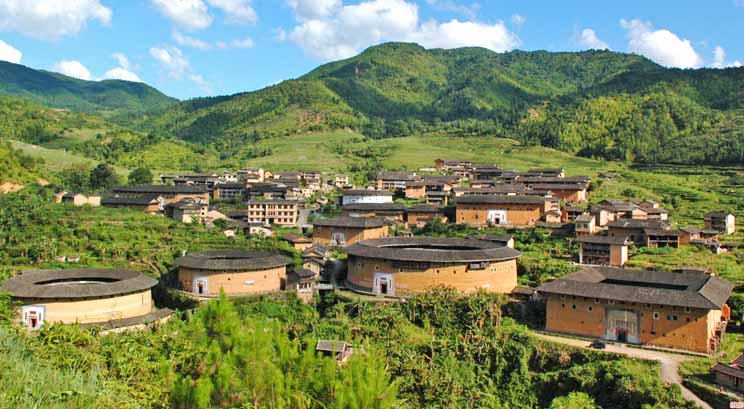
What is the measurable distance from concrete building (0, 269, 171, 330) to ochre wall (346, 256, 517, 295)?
41.4 feet

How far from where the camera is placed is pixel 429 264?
36.4m

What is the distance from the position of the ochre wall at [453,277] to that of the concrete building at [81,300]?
41.4ft

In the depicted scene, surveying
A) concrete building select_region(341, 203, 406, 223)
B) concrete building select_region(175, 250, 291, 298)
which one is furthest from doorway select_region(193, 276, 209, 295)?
concrete building select_region(341, 203, 406, 223)

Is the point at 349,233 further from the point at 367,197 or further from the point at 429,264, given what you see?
the point at 367,197

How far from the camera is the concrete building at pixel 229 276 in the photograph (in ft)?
123

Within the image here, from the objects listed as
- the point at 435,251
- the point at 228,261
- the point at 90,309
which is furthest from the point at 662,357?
the point at 90,309

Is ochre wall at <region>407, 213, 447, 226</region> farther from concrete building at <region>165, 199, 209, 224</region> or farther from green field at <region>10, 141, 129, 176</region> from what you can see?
green field at <region>10, 141, 129, 176</region>

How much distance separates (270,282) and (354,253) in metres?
5.41

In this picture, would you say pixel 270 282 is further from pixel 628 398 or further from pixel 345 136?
pixel 345 136

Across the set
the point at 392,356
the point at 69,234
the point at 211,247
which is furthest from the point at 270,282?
the point at 69,234

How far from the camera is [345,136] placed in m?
137

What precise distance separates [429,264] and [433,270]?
0.41 metres

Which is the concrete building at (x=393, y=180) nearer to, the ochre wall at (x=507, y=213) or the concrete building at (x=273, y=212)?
the concrete building at (x=273, y=212)

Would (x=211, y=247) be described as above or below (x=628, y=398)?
above
